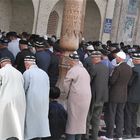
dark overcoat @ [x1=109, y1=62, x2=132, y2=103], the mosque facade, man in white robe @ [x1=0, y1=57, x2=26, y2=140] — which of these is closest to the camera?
man in white robe @ [x1=0, y1=57, x2=26, y2=140]

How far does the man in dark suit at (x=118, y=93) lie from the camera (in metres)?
9.20

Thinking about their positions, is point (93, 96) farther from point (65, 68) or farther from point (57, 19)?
point (57, 19)

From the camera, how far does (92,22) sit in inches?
907

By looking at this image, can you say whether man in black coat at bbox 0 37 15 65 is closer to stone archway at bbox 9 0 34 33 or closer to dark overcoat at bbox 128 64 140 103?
dark overcoat at bbox 128 64 140 103

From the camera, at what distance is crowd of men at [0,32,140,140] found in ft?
23.8

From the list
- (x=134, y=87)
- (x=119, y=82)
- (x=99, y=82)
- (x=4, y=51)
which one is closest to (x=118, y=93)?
(x=119, y=82)

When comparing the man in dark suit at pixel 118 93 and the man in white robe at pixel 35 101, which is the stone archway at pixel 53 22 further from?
the man in white robe at pixel 35 101

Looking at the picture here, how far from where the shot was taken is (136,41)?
2445cm

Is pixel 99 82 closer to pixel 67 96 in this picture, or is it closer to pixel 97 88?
pixel 97 88

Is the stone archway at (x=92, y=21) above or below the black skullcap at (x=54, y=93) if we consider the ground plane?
above

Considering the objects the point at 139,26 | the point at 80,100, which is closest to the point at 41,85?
the point at 80,100

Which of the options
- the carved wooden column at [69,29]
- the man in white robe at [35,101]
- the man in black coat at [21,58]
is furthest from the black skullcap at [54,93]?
the carved wooden column at [69,29]

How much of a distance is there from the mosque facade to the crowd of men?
9592mm

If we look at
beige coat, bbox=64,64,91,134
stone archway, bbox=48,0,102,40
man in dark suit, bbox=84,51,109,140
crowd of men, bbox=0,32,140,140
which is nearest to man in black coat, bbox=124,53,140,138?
crowd of men, bbox=0,32,140,140
